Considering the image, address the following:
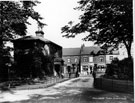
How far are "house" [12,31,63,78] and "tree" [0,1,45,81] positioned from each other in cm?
316

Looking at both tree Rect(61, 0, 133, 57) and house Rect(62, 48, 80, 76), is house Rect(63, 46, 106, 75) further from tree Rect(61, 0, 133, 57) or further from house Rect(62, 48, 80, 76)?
tree Rect(61, 0, 133, 57)

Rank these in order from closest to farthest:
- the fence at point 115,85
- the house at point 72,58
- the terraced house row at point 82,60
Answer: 1. the fence at point 115,85
2. the terraced house row at point 82,60
3. the house at point 72,58

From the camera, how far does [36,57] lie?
24156mm

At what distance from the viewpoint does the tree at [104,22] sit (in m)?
10.5

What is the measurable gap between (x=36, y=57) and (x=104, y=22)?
1416cm

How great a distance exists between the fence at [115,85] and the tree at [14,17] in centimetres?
741

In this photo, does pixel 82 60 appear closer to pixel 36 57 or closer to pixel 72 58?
pixel 72 58

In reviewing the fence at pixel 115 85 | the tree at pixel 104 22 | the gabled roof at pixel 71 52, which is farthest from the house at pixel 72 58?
the tree at pixel 104 22

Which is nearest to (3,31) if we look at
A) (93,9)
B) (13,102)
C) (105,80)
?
(13,102)

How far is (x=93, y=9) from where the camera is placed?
38.1 feet

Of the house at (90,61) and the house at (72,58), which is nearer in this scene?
the house at (90,61)

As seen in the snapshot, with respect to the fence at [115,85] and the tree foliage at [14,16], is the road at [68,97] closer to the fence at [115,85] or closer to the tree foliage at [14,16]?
the fence at [115,85]

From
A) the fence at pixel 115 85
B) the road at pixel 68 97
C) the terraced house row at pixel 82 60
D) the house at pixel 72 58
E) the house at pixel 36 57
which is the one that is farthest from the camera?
the house at pixel 72 58

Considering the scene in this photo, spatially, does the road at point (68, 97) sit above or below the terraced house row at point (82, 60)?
below
